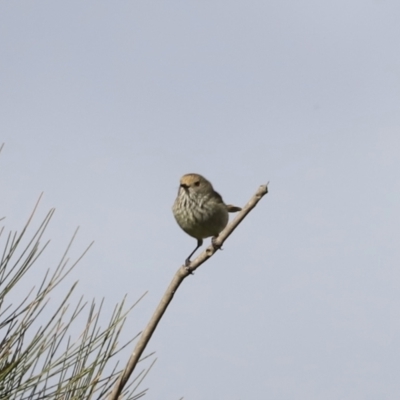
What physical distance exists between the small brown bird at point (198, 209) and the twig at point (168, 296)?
3.37 meters

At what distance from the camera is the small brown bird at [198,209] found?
5.85 m

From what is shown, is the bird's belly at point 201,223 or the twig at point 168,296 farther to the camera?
the bird's belly at point 201,223

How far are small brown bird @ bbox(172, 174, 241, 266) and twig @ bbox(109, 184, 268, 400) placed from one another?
337cm

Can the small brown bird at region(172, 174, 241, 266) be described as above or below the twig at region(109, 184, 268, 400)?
above

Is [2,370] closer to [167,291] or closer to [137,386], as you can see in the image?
[137,386]

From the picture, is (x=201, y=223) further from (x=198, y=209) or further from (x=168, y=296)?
(x=168, y=296)

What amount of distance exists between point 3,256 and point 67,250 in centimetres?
35

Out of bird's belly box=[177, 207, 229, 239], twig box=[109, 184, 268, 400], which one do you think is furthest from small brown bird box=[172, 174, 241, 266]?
twig box=[109, 184, 268, 400]

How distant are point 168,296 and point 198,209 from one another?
371cm

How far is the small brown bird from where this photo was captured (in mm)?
5852

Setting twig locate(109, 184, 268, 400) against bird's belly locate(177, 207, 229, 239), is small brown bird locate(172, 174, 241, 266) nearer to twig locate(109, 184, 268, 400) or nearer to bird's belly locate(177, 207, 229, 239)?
bird's belly locate(177, 207, 229, 239)

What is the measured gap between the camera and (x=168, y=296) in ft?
7.08

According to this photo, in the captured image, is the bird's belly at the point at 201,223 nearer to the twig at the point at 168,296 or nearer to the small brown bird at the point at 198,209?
the small brown bird at the point at 198,209

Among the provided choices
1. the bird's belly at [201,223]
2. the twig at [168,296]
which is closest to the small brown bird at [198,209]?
the bird's belly at [201,223]
